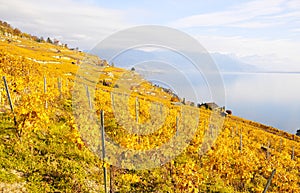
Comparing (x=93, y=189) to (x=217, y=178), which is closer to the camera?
(x=93, y=189)

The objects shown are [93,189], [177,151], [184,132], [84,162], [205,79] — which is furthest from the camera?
[184,132]

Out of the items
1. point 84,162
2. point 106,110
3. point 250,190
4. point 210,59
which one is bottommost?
point 250,190

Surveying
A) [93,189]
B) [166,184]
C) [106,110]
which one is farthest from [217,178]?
[106,110]

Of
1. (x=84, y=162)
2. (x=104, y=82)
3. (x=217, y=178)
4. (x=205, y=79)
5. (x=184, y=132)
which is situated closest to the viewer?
(x=205, y=79)

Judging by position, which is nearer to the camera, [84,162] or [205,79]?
[205,79]

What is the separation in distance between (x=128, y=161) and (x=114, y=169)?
71 centimetres

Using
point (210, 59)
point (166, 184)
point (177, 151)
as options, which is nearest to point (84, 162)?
point (166, 184)

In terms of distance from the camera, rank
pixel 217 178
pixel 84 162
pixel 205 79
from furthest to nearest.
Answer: pixel 217 178
pixel 84 162
pixel 205 79

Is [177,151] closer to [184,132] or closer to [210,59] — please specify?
[184,132]

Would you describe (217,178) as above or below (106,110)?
below

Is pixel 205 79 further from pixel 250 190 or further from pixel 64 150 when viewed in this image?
pixel 250 190

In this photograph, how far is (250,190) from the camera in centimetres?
1467

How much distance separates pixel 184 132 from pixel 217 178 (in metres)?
5.10

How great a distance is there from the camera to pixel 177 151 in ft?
49.6
